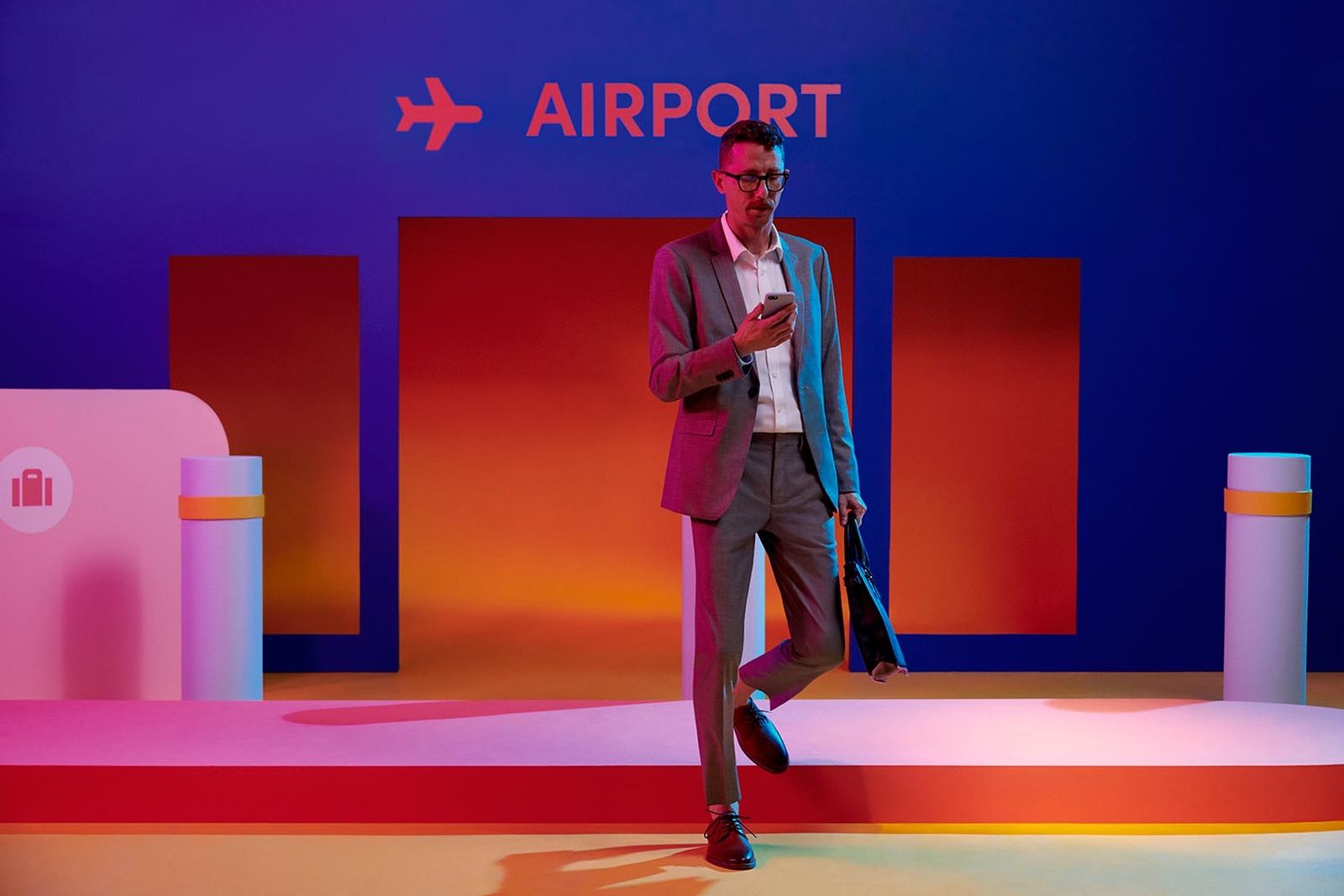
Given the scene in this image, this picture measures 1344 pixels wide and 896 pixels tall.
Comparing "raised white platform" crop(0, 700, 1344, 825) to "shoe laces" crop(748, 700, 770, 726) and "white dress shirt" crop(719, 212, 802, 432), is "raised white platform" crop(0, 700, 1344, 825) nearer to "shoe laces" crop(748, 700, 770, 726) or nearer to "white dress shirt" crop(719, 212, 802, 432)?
"shoe laces" crop(748, 700, 770, 726)

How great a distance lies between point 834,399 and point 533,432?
16.5 ft

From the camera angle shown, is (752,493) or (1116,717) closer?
(752,493)

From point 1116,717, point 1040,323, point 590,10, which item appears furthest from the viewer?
point 1040,323

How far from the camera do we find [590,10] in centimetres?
657

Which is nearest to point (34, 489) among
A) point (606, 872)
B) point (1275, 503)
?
point (606, 872)

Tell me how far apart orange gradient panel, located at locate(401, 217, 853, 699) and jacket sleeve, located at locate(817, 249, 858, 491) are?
451cm

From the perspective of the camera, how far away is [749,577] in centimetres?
365

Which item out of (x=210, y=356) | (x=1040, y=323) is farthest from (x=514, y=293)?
(x=1040, y=323)

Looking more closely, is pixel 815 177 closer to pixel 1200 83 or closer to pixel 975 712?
pixel 1200 83

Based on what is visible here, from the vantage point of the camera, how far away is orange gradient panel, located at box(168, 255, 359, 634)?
701 cm

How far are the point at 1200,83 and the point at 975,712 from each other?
3.64m

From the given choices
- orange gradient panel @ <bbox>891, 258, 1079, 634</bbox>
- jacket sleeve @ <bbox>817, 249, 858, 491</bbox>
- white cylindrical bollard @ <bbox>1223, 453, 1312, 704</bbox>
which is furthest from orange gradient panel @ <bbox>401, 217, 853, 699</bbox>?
jacket sleeve @ <bbox>817, 249, 858, 491</bbox>

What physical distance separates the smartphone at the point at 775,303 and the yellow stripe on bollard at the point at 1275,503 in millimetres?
2762

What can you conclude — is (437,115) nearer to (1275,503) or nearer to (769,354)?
(769,354)
